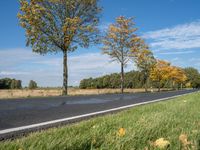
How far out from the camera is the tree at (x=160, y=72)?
184ft

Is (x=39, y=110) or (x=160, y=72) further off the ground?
(x=160, y=72)

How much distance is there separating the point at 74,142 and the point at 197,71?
139m

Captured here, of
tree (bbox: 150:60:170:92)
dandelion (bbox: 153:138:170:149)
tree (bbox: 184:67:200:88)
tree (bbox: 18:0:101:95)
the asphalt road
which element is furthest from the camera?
tree (bbox: 184:67:200:88)

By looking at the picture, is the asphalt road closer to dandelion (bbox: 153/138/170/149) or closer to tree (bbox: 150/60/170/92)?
dandelion (bbox: 153/138/170/149)

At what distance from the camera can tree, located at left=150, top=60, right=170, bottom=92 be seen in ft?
184

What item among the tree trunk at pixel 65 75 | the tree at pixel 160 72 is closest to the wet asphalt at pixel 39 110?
the tree trunk at pixel 65 75

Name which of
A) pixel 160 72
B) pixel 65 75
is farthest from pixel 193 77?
pixel 65 75

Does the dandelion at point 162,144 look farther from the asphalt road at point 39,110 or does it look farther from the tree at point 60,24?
the tree at point 60,24

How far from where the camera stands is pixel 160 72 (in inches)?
2263

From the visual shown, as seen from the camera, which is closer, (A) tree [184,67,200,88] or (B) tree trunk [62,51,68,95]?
(B) tree trunk [62,51,68,95]

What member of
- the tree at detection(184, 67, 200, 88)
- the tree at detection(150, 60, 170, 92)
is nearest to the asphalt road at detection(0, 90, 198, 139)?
the tree at detection(150, 60, 170, 92)

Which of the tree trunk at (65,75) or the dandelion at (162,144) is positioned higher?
the tree trunk at (65,75)

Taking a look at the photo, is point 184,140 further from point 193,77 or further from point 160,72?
point 193,77

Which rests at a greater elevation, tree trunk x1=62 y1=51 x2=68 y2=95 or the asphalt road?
tree trunk x1=62 y1=51 x2=68 y2=95
